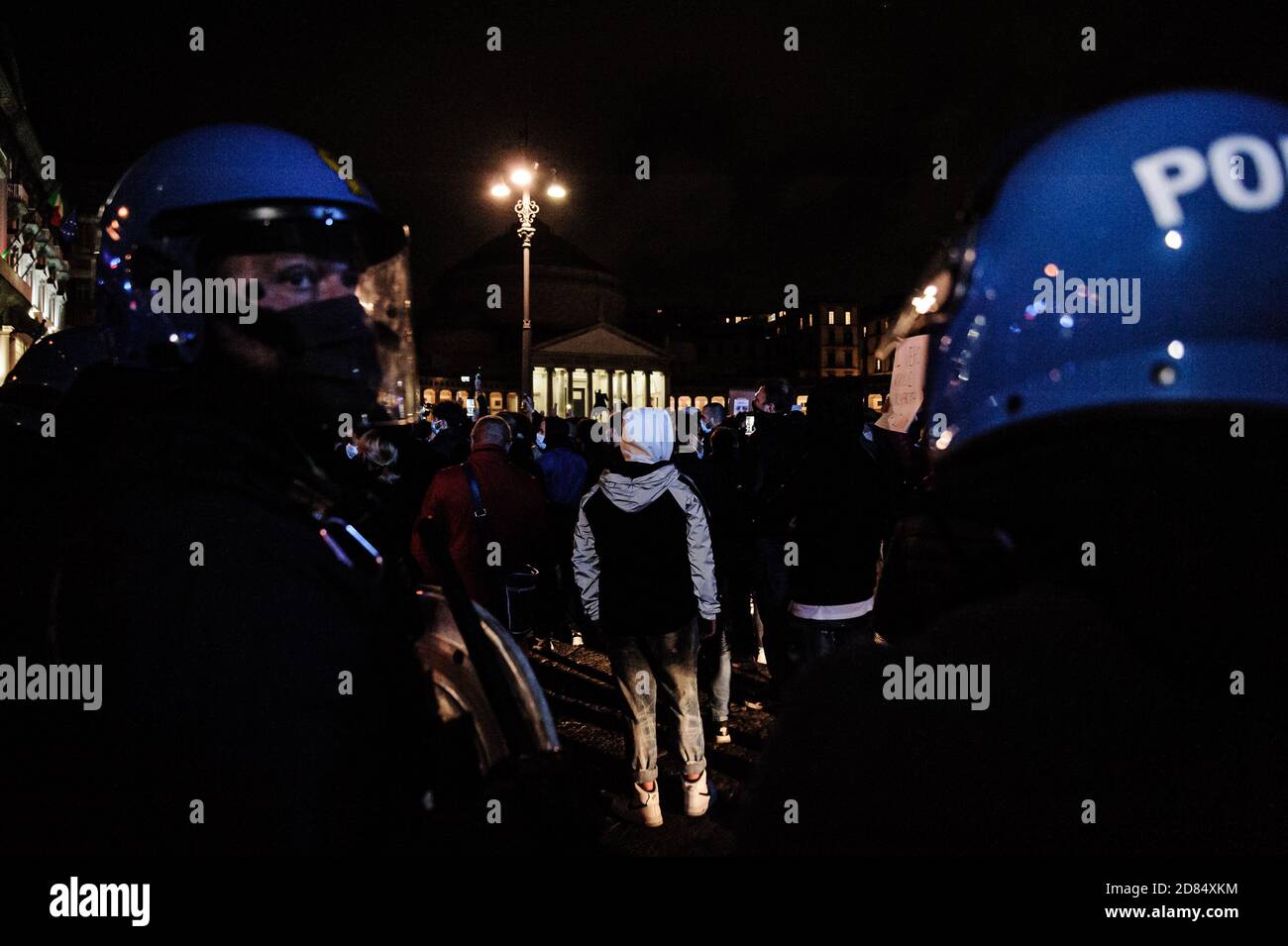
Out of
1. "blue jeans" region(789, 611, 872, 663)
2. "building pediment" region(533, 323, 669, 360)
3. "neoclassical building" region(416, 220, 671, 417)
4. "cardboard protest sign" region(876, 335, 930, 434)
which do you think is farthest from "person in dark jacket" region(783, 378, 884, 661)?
"building pediment" region(533, 323, 669, 360)

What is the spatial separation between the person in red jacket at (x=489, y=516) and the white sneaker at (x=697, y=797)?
1891 millimetres

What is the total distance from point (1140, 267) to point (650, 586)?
3.50 m

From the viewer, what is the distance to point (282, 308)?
170 cm

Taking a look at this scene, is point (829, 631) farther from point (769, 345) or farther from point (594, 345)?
point (769, 345)

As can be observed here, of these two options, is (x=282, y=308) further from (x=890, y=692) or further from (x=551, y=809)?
(x=890, y=692)

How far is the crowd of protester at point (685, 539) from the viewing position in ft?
14.9

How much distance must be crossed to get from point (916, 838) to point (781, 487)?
14.0 feet

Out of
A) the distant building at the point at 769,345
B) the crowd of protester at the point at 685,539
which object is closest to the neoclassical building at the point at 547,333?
the distant building at the point at 769,345

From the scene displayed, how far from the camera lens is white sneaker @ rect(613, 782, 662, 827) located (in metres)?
4.52

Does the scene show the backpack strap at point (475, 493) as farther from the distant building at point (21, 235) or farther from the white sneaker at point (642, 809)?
the distant building at point (21, 235)

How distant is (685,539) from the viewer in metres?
4.63
